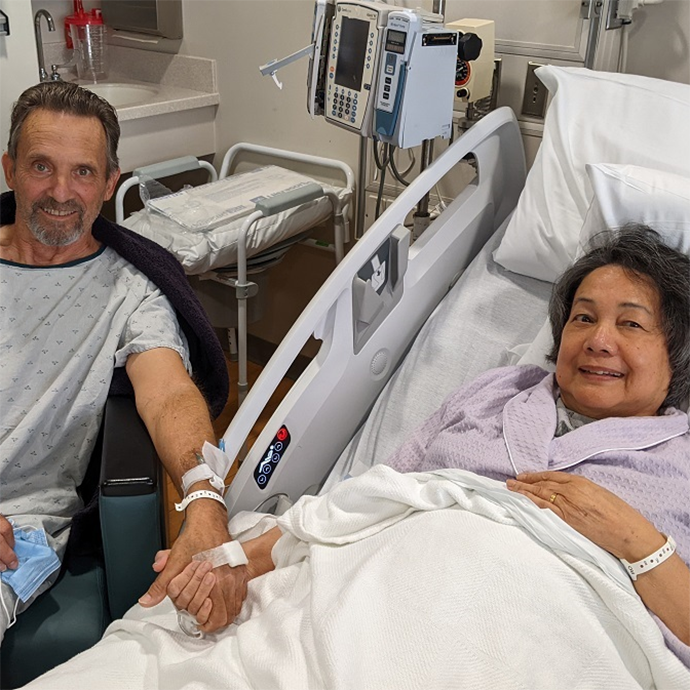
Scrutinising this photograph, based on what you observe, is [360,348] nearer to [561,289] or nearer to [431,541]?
[561,289]

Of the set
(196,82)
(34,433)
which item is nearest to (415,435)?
(34,433)

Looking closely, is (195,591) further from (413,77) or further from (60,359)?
(413,77)

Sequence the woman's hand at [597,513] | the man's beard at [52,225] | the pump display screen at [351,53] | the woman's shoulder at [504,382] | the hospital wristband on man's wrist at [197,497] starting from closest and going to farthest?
1. the woman's hand at [597,513]
2. the hospital wristband on man's wrist at [197,497]
3. the woman's shoulder at [504,382]
4. the man's beard at [52,225]
5. the pump display screen at [351,53]

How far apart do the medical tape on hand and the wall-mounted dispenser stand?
7.75 feet

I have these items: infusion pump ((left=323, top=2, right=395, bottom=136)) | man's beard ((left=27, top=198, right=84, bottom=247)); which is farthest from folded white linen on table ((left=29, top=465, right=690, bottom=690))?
infusion pump ((left=323, top=2, right=395, bottom=136))

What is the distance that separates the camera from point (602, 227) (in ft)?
5.69

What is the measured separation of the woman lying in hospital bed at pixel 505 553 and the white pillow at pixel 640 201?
17cm

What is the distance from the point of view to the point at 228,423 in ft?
9.75

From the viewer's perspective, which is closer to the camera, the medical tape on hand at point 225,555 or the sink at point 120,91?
the medical tape on hand at point 225,555

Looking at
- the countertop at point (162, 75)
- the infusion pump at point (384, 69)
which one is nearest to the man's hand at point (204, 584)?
the infusion pump at point (384, 69)

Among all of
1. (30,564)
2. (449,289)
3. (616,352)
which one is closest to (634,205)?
(616,352)

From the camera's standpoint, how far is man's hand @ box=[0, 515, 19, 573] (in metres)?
1.44

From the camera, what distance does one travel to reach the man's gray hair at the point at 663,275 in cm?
145

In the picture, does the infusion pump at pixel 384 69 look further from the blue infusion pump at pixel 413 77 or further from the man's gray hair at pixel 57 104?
the man's gray hair at pixel 57 104
